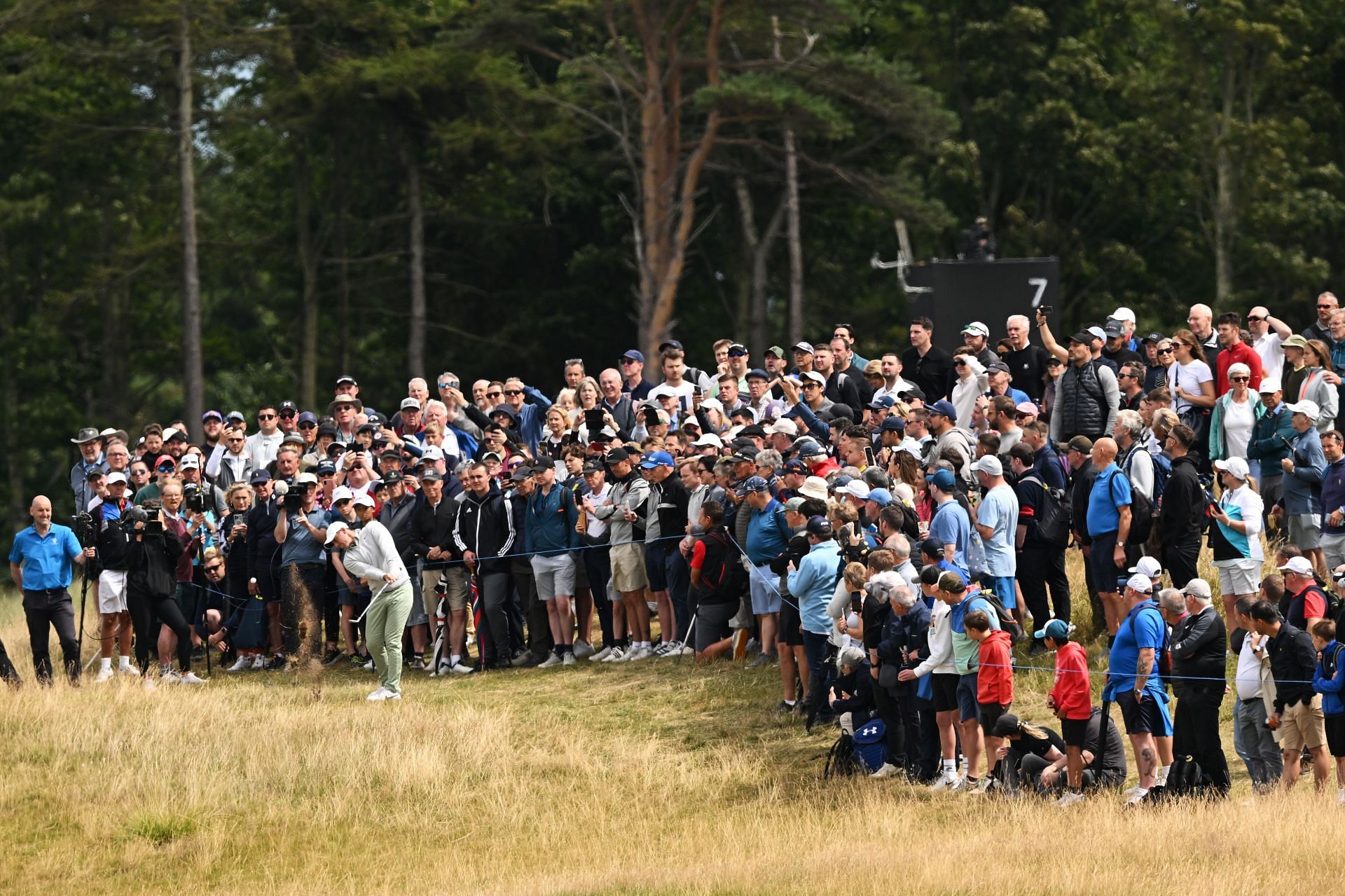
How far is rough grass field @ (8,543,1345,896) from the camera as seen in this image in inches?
430

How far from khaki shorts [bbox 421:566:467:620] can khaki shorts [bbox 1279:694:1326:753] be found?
8860 mm

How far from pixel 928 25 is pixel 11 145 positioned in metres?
22.0

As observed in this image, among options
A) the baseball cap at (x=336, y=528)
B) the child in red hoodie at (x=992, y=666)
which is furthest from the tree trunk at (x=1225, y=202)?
the child in red hoodie at (x=992, y=666)

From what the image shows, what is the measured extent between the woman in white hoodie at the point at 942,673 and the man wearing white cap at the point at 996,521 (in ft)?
3.54

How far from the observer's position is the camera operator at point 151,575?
17688 mm

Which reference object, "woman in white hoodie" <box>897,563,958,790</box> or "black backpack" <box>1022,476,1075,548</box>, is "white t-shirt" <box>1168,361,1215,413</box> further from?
"woman in white hoodie" <box>897,563,958,790</box>

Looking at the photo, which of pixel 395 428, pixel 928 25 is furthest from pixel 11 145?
pixel 395 428

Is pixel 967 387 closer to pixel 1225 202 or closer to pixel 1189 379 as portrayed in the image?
pixel 1189 379

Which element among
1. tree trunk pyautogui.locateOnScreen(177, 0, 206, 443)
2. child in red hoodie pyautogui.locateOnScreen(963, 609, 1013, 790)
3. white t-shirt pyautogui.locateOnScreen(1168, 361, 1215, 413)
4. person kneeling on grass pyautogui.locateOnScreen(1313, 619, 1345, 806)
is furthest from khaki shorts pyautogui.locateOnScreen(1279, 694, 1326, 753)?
tree trunk pyautogui.locateOnScreen(177, 0, 206, 443)

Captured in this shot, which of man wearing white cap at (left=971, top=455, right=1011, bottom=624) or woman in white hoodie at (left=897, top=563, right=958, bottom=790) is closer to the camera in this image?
woman in white hoodie at (left=897, top=563, right=958, bottom=790)

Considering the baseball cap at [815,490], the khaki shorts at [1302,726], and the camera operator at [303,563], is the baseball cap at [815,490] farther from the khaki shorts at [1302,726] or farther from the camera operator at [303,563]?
the camera operator at [303,563]

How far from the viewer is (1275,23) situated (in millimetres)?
37375

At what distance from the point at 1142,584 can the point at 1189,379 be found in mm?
5010

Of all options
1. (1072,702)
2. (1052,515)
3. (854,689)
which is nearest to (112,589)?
(854,689)
